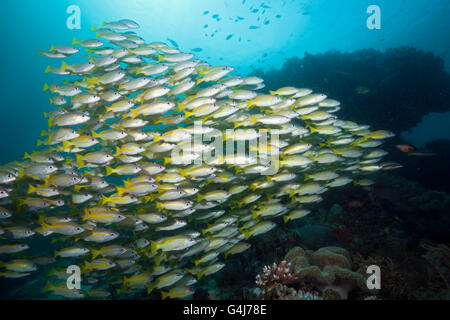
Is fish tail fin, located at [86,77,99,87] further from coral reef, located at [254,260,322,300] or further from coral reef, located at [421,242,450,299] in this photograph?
coral reef, located at [421,242,450,299]

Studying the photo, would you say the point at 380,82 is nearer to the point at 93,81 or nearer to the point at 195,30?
the point at 93,81

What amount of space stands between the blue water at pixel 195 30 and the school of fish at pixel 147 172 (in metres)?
34.2

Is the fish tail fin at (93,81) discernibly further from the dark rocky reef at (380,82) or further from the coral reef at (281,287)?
the dark rocky reef at (380,82)

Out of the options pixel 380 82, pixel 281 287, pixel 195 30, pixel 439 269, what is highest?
pixel 195 30

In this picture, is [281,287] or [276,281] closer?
[281,287]

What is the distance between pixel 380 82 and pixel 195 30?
49.5 m

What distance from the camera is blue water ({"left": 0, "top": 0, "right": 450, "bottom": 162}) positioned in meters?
36.9

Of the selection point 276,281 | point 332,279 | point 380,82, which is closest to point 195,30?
point 380,82

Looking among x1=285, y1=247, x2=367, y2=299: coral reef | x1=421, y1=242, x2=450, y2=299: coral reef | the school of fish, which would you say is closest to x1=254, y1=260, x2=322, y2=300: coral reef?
x1=285, y1=247, x2=367, y2=299: coral reef

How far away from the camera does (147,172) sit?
4.99 meters

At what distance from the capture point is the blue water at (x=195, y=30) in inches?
1454

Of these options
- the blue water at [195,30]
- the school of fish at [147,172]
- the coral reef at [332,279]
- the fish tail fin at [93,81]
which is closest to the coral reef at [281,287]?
the coral reef at [332,279]

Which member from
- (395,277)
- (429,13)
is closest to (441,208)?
(395,277)
